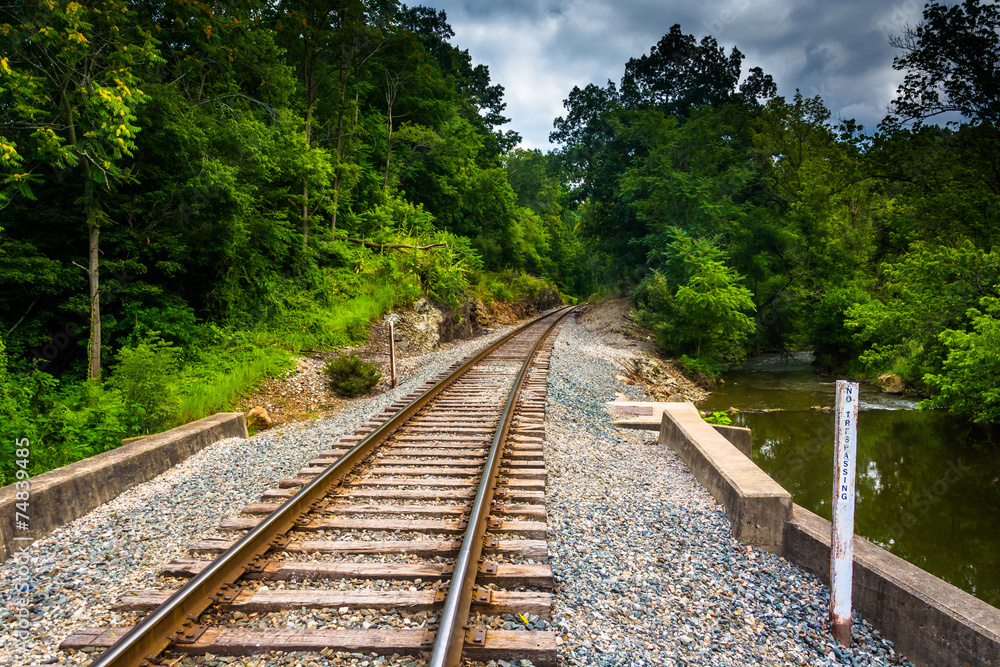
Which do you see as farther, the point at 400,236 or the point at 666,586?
the point at 400,236

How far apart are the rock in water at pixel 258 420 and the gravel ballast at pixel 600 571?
1681mm

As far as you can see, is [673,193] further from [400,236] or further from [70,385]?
[70,385]

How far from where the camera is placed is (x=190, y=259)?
994 centimetres

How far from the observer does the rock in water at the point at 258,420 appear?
780 centimetres

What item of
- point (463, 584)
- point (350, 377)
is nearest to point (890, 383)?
point (350, 377)

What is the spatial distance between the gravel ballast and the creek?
12.8 ft

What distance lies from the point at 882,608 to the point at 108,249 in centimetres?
1123

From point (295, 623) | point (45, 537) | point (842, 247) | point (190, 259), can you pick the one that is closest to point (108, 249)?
point (190, 259)

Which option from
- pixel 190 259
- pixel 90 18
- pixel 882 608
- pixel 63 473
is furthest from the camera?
pixel 190 259

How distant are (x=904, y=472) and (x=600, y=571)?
31.6 ft

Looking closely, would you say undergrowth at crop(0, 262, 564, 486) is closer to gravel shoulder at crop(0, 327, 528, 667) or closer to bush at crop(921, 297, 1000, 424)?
gravel shoulder at crop(0, 327, 528, 667)

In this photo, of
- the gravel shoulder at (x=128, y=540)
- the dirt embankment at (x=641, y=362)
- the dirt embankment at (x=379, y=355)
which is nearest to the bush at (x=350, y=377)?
the dirt embankment at (x=379, y=355)

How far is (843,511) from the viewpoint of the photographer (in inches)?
125

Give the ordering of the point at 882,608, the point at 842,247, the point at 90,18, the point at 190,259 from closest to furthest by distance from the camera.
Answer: the point at 882,608 → the point at 90,18 → the point at 190,259 → the point at 842,247
